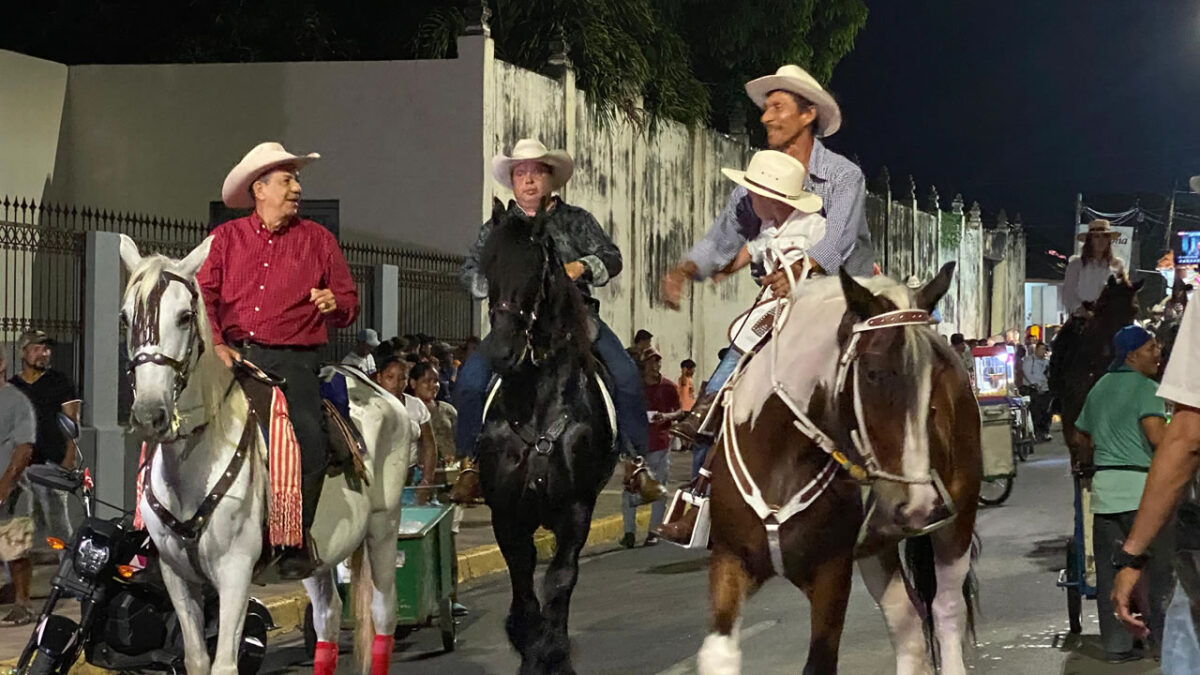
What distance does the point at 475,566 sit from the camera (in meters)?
15.4

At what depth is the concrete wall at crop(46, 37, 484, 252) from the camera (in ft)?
75.5

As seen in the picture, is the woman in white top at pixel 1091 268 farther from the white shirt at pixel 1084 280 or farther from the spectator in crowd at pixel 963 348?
the spectator in crowd at pixel 963 348

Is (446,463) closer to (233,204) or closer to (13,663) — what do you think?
(13,663)

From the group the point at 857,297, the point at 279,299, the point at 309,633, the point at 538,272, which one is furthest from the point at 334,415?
the point at 857,297

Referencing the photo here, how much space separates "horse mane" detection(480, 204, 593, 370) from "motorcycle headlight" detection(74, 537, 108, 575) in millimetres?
2349

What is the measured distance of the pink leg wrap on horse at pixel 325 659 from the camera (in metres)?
8.83

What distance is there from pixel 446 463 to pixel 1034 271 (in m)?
65.8

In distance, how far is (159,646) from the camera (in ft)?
28.1

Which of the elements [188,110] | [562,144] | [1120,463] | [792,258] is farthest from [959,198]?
[792,258]

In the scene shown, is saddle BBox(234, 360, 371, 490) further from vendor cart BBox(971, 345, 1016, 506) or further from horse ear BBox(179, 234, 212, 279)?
vendor cart BBox(971, 345, 1016, 506)

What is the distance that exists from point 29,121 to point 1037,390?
21921mm

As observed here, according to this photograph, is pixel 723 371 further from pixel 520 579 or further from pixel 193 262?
pixel 193 262

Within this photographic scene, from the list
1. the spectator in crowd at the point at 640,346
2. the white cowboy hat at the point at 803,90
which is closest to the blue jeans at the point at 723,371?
the white cowboy hat at the point at 803,90

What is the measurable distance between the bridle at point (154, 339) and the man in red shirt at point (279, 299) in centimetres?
72
